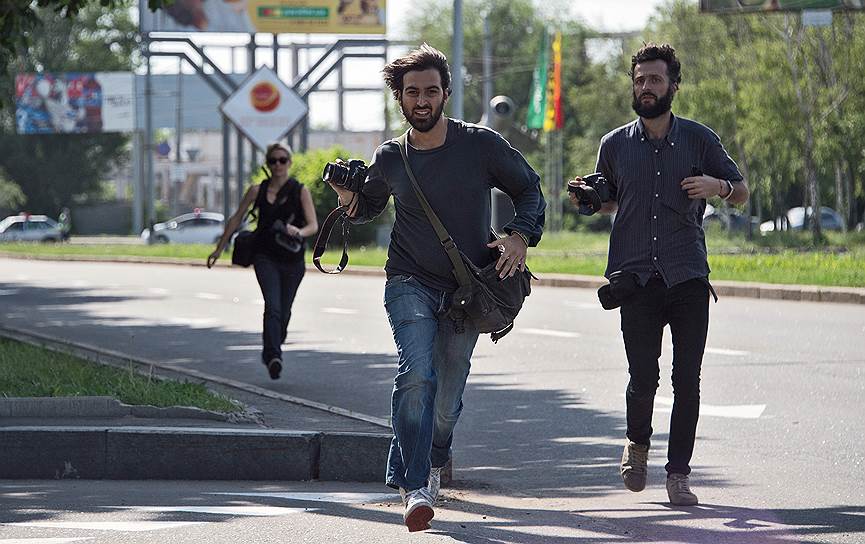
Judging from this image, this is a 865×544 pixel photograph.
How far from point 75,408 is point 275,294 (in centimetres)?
290

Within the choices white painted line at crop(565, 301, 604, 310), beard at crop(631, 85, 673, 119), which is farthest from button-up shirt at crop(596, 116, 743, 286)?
white painted line at crop(565, 301, 604, 310)

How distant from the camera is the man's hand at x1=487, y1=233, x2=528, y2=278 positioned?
649 cm

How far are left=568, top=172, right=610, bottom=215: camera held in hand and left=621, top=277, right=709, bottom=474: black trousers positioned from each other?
37 centimetres

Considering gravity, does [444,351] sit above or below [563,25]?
below

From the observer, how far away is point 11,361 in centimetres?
1114

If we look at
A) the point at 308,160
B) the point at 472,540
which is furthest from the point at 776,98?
the point at 472,540

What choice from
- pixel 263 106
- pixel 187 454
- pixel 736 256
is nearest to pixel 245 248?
pixel 187 454

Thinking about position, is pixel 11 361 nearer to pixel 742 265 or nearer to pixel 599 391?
pixel 599 391

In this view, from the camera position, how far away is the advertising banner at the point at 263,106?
3422 cm

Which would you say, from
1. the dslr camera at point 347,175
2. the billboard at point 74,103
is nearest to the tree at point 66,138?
the billboard at point 74,103

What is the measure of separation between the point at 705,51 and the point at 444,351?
152ft

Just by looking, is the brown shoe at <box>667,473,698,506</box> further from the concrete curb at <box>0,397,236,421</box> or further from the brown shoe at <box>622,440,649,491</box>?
the concrete curb at <box>0,397,236,421</box>

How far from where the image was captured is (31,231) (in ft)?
232

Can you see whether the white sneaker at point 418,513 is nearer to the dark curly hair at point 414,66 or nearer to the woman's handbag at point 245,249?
the dark curly hair at point 414,66
